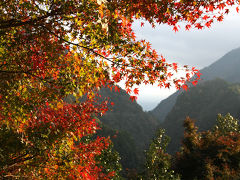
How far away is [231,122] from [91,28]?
28.5 metres

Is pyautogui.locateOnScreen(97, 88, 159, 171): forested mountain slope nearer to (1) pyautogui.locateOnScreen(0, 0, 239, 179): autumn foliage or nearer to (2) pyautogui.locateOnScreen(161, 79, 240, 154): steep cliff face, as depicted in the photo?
(2) pyautogui.locateOnScreen(161, 79, 240, 154): steep cliff face

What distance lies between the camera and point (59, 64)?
5.82m

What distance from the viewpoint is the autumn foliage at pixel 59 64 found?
177 inches

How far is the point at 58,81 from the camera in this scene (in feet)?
16.6

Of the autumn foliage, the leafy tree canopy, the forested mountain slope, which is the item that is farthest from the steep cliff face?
the autumn foliage

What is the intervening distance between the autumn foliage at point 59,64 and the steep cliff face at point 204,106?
306ft

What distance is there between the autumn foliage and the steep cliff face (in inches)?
3678

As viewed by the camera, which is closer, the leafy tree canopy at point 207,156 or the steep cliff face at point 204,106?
the leafy tree canopy at point 207,156

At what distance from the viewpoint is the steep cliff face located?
326 ft

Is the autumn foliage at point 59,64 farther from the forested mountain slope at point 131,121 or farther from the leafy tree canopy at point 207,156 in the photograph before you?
the forested mountain slope at point 131,121

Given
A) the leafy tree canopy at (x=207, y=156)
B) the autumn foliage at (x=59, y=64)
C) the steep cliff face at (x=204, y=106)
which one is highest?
the steep cliff face at (x=204, y=106)

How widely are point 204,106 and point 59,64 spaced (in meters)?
123

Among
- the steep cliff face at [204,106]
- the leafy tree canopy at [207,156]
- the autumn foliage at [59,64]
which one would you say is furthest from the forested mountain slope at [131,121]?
the autumn foliage at [59,64]

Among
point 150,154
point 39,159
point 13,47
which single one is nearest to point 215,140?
point 150,154
